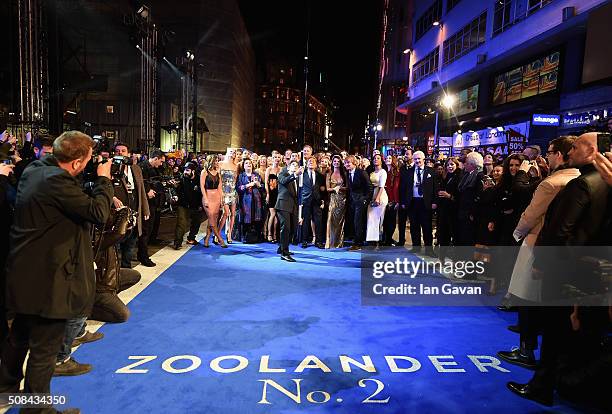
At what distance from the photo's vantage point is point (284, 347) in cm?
416

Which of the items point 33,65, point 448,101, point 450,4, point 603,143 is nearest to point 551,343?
point 603,143

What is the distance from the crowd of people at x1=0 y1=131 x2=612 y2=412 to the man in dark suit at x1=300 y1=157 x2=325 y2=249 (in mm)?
79

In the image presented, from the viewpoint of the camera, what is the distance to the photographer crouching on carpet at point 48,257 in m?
2.61

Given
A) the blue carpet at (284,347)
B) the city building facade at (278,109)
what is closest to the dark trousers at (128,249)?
the blue carpet at (284,347)

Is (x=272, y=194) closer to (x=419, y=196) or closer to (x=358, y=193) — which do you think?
(x=358, y=193)

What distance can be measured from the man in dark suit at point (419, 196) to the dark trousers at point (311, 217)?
1.90 meters

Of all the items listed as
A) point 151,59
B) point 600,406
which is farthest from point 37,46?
point 600,406

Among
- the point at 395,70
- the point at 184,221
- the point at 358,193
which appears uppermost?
the point at 395,70

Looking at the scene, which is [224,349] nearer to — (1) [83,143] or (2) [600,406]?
(1) [83,143]

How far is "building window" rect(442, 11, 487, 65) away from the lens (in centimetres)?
2370

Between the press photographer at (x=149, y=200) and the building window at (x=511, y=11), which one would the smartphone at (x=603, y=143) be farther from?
the building window at (x=511, y=11)

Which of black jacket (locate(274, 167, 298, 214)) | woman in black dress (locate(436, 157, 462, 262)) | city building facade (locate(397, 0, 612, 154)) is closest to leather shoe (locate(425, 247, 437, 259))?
woman in black dress (locate(436, 157, 462, 262))

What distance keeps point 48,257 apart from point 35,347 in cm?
59

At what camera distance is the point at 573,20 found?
15062 mm
